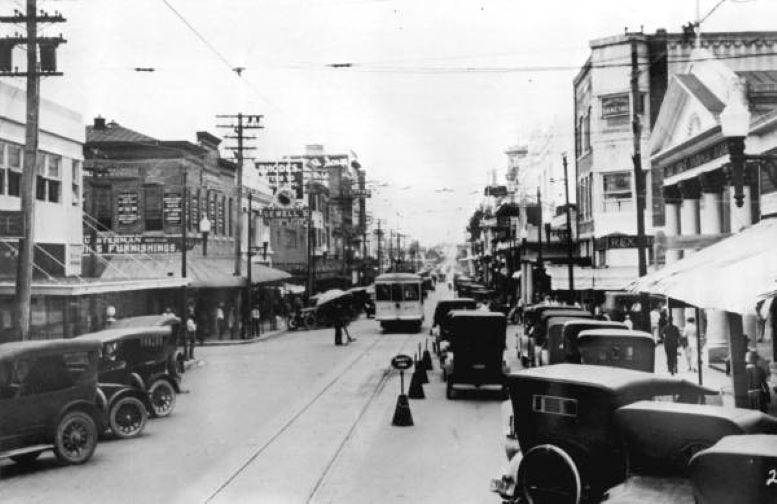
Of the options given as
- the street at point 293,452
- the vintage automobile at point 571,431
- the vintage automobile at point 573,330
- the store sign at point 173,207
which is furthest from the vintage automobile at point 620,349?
the store sign at point 173,207

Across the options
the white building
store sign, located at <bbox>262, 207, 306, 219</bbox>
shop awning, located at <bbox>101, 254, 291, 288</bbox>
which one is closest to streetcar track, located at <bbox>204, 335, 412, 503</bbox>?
the white building

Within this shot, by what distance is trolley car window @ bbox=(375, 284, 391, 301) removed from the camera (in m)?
40.9

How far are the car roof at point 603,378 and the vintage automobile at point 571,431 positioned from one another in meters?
0.01

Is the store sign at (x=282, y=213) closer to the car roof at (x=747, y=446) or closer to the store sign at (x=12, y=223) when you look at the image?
the store sign at (x=12, y=223)

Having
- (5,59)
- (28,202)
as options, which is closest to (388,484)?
(28,202)

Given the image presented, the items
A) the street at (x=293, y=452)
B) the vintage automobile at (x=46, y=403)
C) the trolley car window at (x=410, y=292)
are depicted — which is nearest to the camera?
the street at (x=293, y=452)

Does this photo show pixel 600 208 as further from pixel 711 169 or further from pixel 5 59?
pixel 5 59

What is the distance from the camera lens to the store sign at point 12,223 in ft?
58.4

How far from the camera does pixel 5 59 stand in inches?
839

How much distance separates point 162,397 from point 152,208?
2514 cm

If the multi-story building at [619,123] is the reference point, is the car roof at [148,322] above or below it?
below

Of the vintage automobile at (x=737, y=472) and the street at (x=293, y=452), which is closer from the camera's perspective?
the vintage automobile at (x=737, y=472)

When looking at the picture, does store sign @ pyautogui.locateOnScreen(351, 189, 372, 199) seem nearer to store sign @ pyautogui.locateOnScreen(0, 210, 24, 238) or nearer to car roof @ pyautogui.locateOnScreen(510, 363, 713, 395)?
store sign @ pyautogui.locateOnScreen(0, 210, 24, 238)

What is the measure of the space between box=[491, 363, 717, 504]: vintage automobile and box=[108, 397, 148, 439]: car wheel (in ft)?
27.6
